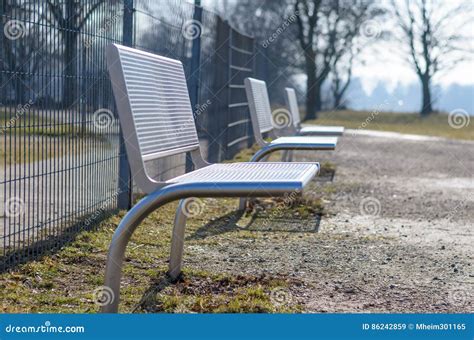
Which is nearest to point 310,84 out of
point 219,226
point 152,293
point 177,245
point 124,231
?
point 219,226

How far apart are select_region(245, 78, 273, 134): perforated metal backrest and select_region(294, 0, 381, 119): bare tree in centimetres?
2350

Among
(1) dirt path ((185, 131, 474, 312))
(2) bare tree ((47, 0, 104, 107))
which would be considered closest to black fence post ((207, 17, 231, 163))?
(1) dirt path ((185, 131, 474, 312))

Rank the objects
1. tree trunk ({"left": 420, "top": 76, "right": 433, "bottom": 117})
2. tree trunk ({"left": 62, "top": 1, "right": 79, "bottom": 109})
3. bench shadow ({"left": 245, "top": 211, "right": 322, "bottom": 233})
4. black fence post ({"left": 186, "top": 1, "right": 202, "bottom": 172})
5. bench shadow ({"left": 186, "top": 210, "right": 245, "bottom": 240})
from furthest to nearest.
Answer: tree trunk ({"left": 420, "top": 76, "right": 433, "bottom": 117}), black fence post ({"left": 186, "top": 1, "right": 202, "bottom": 172}), bench shadow ({"left": 245, "top": 211, "right": 322, "bottom": 233}), bench shadow ({"left": 186, "top": 210, "right": 245, "bottom": 240}), tree trunk ({"left": 62, "top": 1, "right": 79, "bottom": 109})

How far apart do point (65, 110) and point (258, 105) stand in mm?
3007

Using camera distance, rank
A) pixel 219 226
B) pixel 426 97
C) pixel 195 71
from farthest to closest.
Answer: pixel 426 97 < pixel 195 71 < pixel 219 226

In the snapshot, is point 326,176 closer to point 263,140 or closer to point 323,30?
point 263,140

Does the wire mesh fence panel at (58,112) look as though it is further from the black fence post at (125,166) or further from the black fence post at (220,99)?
the black fence post at (220,99)

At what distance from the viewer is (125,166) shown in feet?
23.1

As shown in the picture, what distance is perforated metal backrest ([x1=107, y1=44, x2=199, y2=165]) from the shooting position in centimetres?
369

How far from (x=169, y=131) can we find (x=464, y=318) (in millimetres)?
1743

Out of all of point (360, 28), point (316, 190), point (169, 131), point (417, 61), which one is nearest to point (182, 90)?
point (169, 131)

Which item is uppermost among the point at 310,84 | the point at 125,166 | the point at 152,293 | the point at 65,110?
the point at 65,110

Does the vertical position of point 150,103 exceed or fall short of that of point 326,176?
it exceeds it

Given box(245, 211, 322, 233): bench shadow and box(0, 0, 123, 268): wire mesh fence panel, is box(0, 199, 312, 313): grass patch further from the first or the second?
box(245, 211, 322, 233): bench shadow
